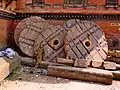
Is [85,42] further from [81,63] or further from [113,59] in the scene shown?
[81,63]

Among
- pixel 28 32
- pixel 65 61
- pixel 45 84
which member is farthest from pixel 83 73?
pixel 28 32

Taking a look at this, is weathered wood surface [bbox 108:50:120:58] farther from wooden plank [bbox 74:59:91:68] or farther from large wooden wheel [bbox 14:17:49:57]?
large wooden wheel [bbox 14:17:49:57]

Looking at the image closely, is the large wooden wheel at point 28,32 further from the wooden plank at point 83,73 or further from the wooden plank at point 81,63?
the wooden plank at point 81,63

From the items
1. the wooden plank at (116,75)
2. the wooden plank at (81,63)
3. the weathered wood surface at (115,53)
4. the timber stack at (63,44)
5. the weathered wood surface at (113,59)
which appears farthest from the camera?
the weathered wood surface at (115,53)

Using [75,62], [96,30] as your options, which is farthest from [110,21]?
[75,62]

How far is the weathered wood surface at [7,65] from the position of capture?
5370mm

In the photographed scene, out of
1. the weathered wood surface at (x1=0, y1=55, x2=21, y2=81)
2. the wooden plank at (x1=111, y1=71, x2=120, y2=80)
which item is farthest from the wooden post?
the weathered wood surface at (x1=0, y1=55, x2=21, y2=81)

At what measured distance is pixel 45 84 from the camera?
18.7ft

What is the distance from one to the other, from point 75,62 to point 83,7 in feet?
10.6

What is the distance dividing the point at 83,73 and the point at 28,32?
299cm

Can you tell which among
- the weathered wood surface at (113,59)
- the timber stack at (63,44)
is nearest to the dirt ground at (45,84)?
the timber stack at (63,44)

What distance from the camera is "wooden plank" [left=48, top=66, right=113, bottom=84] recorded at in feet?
19.2

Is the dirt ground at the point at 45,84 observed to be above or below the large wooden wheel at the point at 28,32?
below

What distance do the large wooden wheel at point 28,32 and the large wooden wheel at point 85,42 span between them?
1.11 metres
